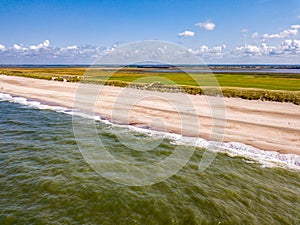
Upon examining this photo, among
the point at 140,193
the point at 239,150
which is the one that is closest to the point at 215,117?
the point at 239,150

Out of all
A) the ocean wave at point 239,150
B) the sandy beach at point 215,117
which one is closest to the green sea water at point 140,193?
the ocean wave at point 239,150

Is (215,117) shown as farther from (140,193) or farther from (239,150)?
(140,193)

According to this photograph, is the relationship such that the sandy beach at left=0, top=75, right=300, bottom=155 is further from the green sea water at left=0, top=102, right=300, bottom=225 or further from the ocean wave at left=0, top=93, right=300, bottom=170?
the green sea water at left=0, top=102, right=300, bottom=225

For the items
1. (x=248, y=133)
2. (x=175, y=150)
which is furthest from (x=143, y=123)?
(x=248, y=133)

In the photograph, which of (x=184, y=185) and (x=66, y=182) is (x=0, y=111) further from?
(x=184, y=185)

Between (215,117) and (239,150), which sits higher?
(215,117)
